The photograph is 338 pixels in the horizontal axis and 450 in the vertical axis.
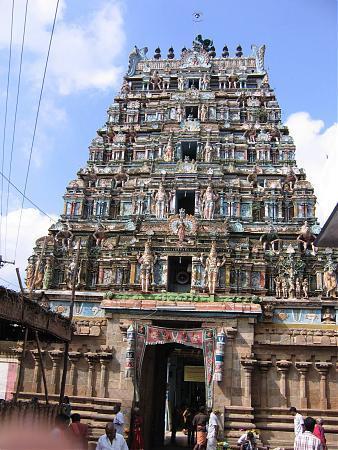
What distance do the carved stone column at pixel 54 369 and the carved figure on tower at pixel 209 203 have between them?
1258 cm

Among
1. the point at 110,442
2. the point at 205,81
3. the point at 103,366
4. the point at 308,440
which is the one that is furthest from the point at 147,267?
the point at 308,440

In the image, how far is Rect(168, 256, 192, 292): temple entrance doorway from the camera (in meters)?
27.8

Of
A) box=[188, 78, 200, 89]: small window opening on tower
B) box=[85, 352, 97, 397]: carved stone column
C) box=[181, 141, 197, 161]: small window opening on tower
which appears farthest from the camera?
box=[188, 78, 200, 89]: small window opening on tower

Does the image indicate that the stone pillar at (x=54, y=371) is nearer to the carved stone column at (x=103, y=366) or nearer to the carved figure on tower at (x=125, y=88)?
the carved stone column at (x=103, y=366)

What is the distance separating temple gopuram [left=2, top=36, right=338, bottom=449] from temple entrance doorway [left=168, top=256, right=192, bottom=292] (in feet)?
0.22

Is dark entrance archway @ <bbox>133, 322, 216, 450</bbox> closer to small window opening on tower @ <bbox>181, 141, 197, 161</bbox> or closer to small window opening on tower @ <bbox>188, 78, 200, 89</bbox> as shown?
small window opening on tower @ <bbox>181, 141, 197, 161</bbox>

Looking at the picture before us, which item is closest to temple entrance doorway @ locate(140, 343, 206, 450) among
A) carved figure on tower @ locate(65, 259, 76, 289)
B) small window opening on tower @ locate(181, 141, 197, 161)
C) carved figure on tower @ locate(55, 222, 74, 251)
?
carved figure on tower @ locate(65, 259, 76, 289)

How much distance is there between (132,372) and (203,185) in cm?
1447

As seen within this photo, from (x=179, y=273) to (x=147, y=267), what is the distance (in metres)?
2.43

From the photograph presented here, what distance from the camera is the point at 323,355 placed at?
20078mm

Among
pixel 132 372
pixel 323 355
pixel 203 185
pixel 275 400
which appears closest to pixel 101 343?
pixel 132 372

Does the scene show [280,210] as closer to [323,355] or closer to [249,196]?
[249,196]

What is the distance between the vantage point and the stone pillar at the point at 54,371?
2110 centimetres

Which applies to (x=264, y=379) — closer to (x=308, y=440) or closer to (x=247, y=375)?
(x=247, y=375)
